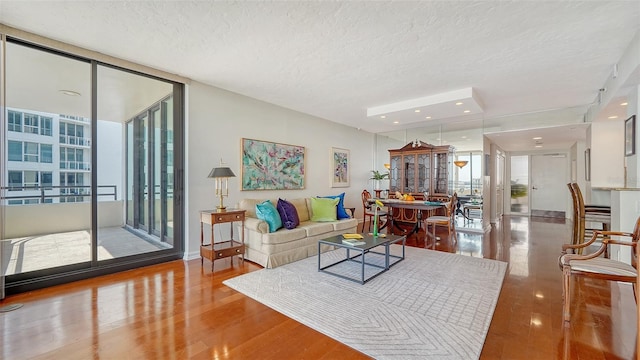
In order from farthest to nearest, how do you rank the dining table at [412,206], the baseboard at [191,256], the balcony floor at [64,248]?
the dining table at [412,206] → the baseboard at [191,256] → the balcony floor at [64,248]

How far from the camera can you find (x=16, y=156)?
306cm

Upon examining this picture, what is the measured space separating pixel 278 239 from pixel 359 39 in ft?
8.38

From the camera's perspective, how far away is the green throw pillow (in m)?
4.65

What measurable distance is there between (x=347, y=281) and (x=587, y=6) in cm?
328

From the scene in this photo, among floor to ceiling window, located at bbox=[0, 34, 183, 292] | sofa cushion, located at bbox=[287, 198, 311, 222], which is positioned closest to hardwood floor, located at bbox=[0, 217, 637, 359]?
floor to ceiling window, located at bbox=[0, 34, 183, 292]

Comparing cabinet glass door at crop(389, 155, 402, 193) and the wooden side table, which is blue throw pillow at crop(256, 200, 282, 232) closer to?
the wooden side table

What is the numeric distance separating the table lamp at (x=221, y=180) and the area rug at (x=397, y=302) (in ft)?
3.85

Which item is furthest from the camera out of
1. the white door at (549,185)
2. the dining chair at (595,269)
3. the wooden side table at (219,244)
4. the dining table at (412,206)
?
the white door at (549,185)

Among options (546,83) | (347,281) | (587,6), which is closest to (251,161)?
(347,281)

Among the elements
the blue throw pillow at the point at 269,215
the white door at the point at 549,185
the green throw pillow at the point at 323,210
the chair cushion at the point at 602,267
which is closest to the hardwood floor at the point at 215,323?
the chair cushion at the point at 602,267

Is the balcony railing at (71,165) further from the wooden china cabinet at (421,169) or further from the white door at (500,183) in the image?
the white door at (500,183)

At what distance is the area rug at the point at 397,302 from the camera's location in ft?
6.30

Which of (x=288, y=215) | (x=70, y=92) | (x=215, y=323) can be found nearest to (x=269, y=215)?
(x=288, y=215)

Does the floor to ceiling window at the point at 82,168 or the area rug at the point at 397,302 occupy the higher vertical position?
the floor to ceiling window at the point at 82,168
